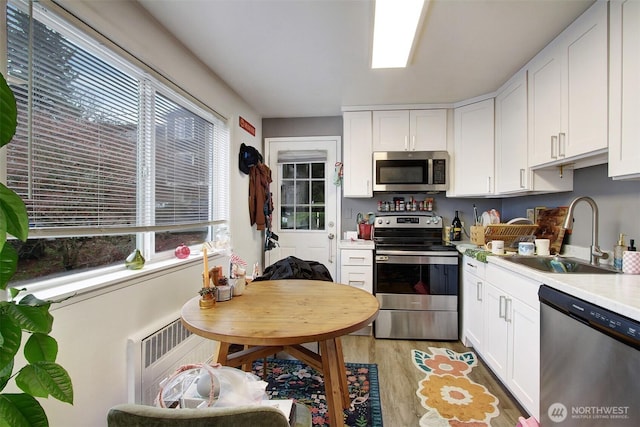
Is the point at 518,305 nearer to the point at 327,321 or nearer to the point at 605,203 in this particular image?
the point at 605,203

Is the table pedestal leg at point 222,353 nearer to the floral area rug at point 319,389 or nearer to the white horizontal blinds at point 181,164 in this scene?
the floral area rug at point 319,389

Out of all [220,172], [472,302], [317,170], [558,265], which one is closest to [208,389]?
[220,172]

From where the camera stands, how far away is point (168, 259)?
75.9 inches

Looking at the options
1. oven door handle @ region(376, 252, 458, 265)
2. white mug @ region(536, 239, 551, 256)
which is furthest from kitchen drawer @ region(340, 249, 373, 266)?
white mug @ region(536, 239, 551, 256)

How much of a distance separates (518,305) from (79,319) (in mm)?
2312

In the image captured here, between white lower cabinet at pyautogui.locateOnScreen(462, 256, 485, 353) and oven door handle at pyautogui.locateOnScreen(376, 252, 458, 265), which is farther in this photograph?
oven door handle at pyautogui.locateOnScreen(376, 252, 458, 265)

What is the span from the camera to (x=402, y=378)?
6.86 feet

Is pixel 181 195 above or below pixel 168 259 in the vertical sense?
above

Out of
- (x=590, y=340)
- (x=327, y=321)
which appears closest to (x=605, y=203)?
(x=590, y=340)

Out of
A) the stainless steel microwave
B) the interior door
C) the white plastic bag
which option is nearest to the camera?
the white plastic bag

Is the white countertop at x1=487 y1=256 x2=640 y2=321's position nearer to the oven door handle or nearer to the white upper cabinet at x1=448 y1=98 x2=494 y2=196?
the oven door handle

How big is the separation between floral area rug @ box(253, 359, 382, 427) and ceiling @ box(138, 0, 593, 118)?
2.40 metres

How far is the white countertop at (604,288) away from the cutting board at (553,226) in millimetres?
743

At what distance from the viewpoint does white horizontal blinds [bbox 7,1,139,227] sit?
1113mm
